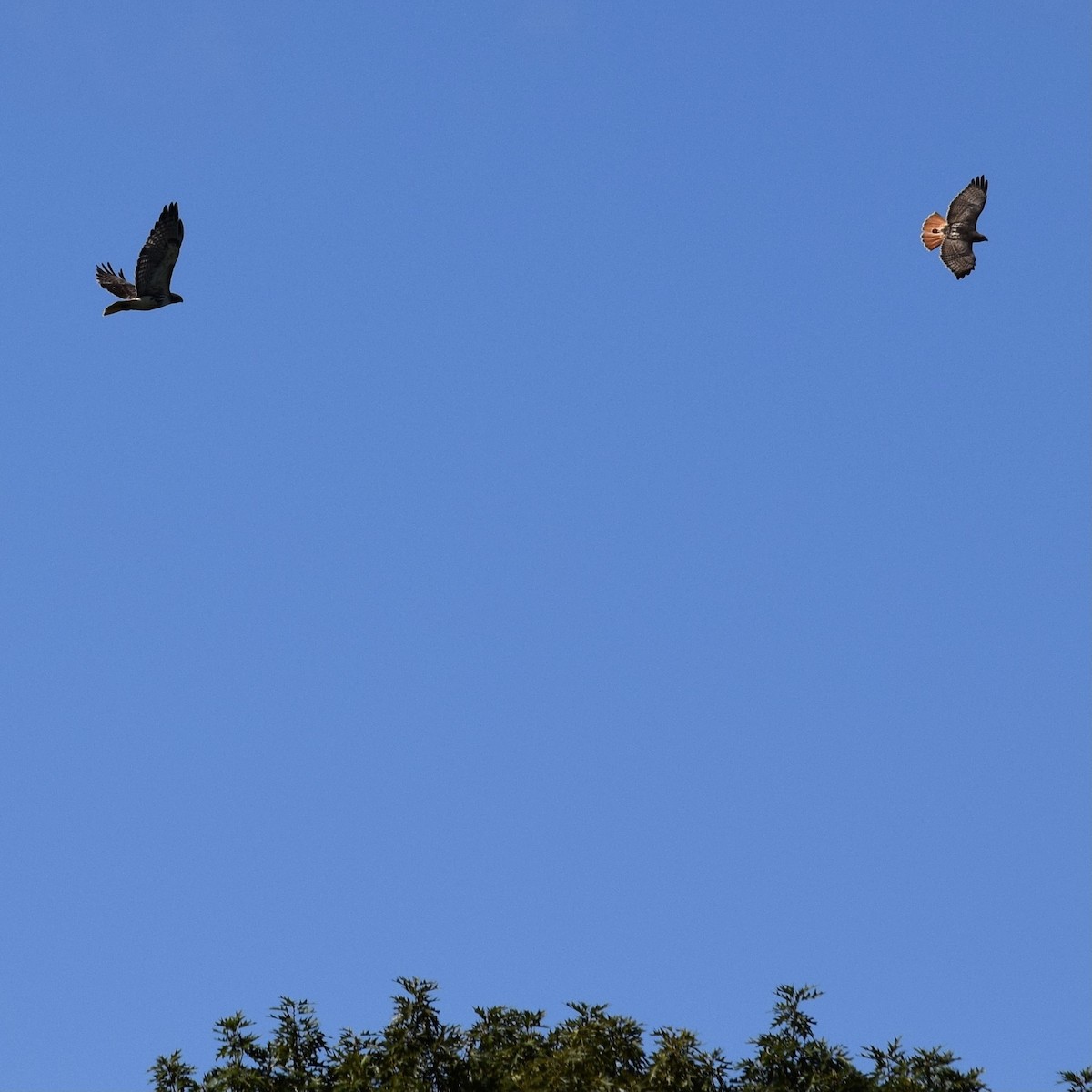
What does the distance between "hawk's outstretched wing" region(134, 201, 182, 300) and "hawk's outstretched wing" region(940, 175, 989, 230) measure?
1560 cm

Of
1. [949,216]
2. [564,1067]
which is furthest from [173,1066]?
[949,216]

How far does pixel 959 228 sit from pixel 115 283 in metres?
17.2

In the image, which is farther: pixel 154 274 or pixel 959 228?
pixel 959 228

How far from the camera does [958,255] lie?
120ft

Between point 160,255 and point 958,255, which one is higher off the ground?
point 958,255

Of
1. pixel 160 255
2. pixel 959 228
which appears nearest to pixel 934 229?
pixel 959 228

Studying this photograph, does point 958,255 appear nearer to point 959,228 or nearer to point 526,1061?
point 959,228

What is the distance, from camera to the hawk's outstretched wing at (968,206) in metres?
36.8

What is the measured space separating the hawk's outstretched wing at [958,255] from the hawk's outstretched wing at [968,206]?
16 centimetres

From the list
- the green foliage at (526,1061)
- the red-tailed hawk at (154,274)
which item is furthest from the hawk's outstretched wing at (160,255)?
the green foliage at (526,1061)

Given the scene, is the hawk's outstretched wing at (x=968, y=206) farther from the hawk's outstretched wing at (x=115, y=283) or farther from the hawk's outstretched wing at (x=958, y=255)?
the hawk's outstretched wing at (x=115, y=283)

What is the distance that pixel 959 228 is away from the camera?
3691 cm

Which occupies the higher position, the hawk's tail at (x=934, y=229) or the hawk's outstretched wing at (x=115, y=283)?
the hawk's tail at (x=934, y=229)

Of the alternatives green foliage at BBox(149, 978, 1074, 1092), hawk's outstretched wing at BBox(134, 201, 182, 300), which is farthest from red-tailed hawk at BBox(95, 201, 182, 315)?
green foliage at BBox(149, 978, 1074, 1092)
